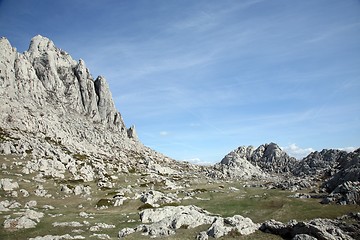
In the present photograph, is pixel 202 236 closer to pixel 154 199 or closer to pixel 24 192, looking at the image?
pixel 154 199

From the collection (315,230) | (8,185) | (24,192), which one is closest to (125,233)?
(315,230)

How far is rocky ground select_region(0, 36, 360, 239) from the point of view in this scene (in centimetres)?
3797

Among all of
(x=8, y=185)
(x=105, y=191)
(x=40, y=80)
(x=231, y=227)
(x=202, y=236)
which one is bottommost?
(x=202, y=236)

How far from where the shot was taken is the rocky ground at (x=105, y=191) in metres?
38.0

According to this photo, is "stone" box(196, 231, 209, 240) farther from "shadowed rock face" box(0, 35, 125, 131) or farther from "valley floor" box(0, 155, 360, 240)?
"shadowed rock face" box(0, 35, 125, 131)

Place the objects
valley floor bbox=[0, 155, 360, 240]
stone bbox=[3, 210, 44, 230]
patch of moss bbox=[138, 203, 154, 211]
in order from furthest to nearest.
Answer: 1. patch of moss bbox=[138, 203, 154, 211]
2. stone bbox=[3, 210, 44, 230]
3. valley floor bbox=[0, 155, 360, 240]

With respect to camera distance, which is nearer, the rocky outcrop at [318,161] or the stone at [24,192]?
the stone at [24,192]

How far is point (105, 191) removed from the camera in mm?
83812

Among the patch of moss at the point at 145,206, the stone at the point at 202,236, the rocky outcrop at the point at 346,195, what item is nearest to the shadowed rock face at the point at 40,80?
the patch of moss at the point at 145,206

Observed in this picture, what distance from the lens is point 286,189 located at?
91.2 metres

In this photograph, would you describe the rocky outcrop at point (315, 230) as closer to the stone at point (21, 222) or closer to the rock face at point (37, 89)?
the stone at point (21, 222)

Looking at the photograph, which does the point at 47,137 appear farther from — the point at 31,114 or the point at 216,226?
the point at 216,226

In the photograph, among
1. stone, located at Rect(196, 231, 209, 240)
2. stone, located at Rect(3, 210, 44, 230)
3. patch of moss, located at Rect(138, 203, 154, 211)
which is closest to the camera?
stone, located at Rect(196, 231, 209, 240)

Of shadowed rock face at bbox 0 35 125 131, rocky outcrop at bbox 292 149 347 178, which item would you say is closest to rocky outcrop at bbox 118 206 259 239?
shadowed rock face at bbox 0 35 125 131
